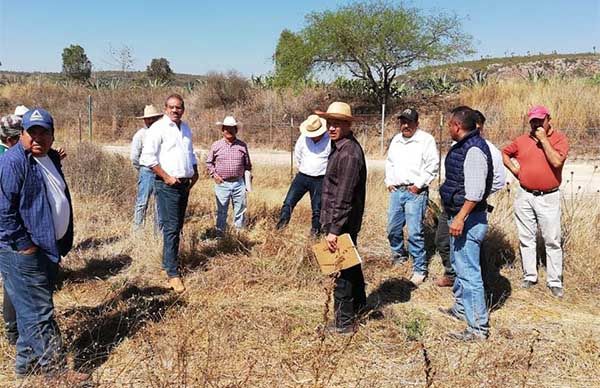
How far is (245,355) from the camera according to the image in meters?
3.86

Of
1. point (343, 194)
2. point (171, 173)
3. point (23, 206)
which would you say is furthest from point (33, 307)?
point (343, 194)

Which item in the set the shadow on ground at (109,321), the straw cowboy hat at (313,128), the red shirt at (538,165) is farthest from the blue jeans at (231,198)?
the red shirt at (538,165)

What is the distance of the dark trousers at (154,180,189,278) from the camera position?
4.98 m

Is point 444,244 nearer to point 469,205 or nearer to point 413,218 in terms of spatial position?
point 413,218

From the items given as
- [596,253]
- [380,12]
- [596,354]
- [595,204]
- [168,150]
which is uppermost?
[380,12]

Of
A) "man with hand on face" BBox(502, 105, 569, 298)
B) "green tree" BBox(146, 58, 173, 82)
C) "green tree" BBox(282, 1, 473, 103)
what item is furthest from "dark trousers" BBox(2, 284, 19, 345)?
"green tree" BBox(146, 58, 173, 82)

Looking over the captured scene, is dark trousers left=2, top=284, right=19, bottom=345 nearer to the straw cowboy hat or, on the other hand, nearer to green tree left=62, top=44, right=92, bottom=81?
the straw cowboy hat

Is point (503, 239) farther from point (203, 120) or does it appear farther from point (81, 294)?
point (203, 120)

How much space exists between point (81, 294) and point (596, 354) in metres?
4.50

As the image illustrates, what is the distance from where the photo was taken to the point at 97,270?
5691 millimetres

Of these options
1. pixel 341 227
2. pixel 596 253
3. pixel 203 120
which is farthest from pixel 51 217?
pixel 203 120

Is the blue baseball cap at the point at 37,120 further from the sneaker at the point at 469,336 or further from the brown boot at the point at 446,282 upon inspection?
the brown boot at the point at 446,282

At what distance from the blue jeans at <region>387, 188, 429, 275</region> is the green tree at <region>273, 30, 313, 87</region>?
613 inches

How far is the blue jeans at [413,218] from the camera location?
5.46 meters
